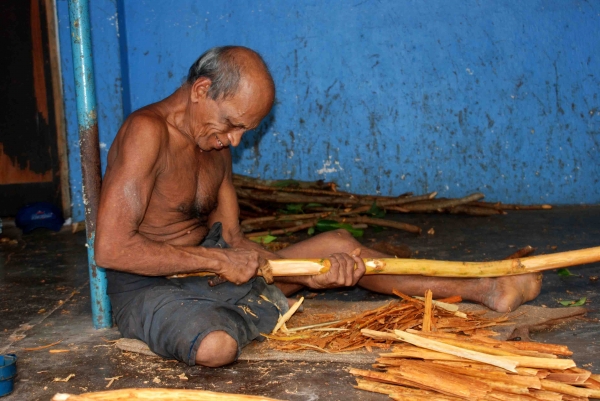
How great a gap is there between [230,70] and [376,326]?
4.60ft

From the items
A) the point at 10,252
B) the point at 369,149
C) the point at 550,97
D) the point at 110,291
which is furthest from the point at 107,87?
the point at 550,97

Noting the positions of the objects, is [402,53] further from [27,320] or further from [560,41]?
[27,320]

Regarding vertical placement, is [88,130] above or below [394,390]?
above

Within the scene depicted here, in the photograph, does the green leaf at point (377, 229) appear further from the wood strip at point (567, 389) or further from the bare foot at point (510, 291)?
the wood strip at point (567, 389)

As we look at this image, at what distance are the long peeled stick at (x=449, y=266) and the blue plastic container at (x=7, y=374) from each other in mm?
1204

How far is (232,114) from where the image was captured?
307 centimetres

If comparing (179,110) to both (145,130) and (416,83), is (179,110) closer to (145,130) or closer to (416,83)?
(145,130)

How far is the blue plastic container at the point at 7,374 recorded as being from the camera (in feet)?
8.85

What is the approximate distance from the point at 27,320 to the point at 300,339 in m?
1.60

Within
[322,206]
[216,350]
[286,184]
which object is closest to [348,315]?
[216,350]

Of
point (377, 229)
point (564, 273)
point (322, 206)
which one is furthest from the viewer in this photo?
point (322, 206)

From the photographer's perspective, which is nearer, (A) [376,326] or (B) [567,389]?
(B) [567,389]

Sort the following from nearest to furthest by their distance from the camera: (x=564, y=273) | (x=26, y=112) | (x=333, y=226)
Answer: (x=564, y=273) → (x=333, y=226) → (x=26, y=112)

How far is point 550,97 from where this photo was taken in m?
6.57
